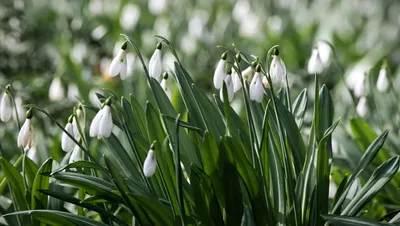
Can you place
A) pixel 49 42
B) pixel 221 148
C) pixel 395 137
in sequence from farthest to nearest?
pixel 49 42, pixel 395 137, pixel 221 148

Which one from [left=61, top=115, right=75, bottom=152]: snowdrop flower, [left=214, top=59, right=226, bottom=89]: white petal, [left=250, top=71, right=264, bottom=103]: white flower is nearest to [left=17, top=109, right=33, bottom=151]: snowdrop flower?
[left=61, top=115, right=75, bottom=152]: snowdrop flower

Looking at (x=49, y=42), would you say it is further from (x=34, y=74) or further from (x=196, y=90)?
(x=196, y=90)

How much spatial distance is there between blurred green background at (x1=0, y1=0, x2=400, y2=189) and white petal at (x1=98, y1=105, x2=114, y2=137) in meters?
2.62

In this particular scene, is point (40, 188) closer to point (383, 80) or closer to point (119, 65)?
point (119, 65)

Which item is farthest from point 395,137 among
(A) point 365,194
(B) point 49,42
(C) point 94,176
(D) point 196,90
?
(B) point 49,42

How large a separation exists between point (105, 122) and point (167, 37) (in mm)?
4475

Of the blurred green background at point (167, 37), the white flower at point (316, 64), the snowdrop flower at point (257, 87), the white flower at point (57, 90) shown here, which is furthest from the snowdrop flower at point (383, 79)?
the white flower at point (57, 90)

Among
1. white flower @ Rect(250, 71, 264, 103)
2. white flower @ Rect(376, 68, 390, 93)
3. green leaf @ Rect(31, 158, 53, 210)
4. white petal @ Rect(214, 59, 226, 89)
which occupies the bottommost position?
green leaf @ Rect(31, 158, 53, 210)

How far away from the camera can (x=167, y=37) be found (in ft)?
21.4

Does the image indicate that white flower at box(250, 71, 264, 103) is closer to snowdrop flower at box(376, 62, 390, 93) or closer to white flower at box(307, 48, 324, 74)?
white flower at box(307, 48, 324, 74)

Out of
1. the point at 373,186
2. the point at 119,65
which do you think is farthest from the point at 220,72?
the point at 373,186

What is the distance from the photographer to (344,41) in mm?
6469

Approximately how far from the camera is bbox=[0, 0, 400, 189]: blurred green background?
5.46 meters

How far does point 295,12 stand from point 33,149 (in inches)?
217
